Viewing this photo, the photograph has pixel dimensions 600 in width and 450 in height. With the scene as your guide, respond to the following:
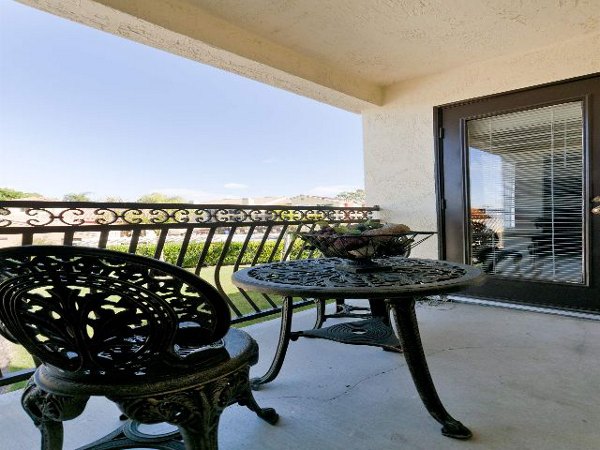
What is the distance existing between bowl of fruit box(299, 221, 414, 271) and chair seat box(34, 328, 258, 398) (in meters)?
0.67

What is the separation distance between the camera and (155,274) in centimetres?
95

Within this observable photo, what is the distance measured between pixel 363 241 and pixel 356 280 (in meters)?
0.19

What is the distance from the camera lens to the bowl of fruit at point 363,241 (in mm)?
1631

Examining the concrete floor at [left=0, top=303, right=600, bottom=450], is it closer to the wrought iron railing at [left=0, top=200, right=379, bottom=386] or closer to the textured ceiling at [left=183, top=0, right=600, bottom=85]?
the wrought iron railing at [left=0, top=200, right=379, bottom=386]

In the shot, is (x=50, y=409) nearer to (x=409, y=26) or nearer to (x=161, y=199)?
(x=409, y=26)

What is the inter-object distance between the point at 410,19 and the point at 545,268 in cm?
237

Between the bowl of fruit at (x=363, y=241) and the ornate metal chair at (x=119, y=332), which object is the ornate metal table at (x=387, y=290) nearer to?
the bowl of fruit at (x=363, y=241)

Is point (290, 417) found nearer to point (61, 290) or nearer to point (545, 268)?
point (61, 290)

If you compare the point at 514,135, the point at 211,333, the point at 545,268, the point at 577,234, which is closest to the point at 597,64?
the point at 514,135

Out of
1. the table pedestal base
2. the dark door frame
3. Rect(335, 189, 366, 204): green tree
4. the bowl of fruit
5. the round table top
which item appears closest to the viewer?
the round table top

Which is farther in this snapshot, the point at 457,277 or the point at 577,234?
the point at 577,234

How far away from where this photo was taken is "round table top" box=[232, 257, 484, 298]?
133 cm

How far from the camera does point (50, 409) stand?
3.52 ft

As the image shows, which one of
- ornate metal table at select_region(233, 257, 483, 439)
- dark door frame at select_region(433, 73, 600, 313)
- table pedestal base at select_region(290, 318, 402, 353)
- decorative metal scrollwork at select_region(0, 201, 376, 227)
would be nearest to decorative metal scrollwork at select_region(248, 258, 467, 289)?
ornate metal table at select_region(233, 257, 483, 439)
